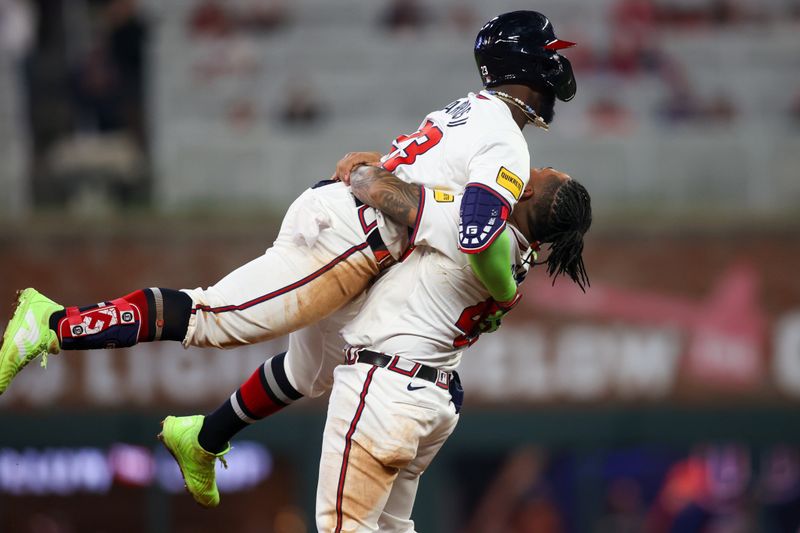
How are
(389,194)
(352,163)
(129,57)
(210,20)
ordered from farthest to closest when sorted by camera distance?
(210,20), (129,57), (352,163), (389,194)

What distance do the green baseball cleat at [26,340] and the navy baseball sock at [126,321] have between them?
3 cm

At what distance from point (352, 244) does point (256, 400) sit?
0.86 m

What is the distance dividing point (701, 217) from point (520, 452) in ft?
8.09

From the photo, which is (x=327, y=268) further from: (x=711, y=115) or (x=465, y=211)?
(x=711, y=115)

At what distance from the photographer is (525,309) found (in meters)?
10.8

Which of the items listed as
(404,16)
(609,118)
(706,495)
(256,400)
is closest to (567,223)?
(256,400)

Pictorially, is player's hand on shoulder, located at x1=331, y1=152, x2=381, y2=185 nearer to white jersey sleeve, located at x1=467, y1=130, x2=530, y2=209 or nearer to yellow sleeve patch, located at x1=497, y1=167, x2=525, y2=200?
white jersey sleeve, located at x1=467, y1=130, x2=530, y2=209

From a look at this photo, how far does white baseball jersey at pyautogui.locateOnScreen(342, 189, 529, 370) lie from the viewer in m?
4.44

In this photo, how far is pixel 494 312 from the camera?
465 centimetres

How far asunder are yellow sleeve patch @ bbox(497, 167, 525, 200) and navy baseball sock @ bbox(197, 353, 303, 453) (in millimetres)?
1256

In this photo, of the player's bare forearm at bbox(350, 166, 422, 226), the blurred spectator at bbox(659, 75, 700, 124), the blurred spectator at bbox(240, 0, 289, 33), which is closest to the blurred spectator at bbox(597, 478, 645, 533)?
the blurred spectator at bbox(659, 75, 700, 124)

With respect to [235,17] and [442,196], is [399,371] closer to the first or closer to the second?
[442,196]

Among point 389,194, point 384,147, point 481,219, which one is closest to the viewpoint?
point 481,219

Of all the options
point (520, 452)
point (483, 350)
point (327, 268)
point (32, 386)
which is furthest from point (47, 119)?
point (327, 268)
